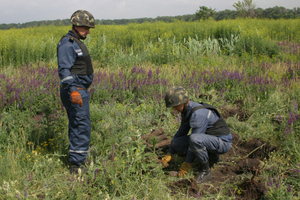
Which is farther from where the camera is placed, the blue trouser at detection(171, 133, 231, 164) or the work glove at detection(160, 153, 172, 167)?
the work glove at detection(160, 153, 172, 167)

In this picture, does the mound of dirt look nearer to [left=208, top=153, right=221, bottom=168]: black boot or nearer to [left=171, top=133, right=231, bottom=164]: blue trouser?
[left=208, top=153, right=221, bottom=168]: black boot

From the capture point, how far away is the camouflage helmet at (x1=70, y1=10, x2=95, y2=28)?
2.96 m

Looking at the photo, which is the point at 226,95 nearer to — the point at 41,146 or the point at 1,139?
the point at 41,146

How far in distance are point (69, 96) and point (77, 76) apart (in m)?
0.28

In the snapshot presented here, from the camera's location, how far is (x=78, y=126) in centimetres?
302

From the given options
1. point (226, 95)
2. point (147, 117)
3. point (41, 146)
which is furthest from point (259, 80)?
point (41, 146)

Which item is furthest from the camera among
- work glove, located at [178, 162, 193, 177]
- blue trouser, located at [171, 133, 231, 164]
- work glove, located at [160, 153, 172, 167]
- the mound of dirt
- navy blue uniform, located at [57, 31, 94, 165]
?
work glove, located at [160, 153, 172, 167]

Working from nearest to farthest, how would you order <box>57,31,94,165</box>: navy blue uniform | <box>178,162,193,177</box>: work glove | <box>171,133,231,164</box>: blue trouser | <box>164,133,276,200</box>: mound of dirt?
<box>164,133,276,200</box>: mound of dirt → <box>57,31,94,165</box>: navy blue uniform → <box>171,133,231,164</box>: blue trouser → <box>178,162,193,177</box>: work glove

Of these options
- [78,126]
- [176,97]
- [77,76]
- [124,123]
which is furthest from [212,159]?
[77,76]

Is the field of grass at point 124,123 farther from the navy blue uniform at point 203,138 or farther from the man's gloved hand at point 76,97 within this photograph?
the man's gloved hand at point 76,97

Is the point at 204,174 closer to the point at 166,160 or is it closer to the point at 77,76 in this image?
the point at 166,160

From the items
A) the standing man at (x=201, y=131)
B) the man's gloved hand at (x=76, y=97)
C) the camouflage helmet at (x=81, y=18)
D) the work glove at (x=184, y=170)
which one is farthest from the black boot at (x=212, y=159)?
the camouflage helmet at (x=81, y=18)

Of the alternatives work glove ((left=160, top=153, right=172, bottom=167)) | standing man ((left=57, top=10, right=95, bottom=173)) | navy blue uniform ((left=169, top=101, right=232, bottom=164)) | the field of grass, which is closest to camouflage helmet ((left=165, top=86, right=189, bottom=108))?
navy blue uniform ((left=169, top=101, right=232, bottom=164))

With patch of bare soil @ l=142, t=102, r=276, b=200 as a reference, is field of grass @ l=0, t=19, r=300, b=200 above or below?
above
